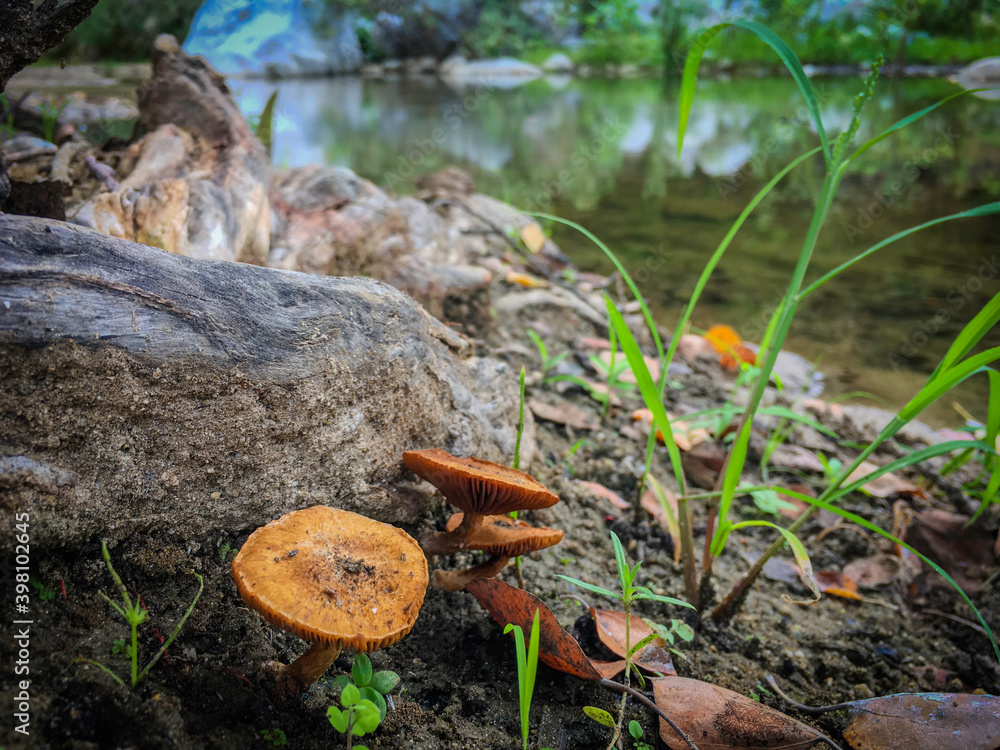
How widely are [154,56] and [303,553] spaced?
2713 mm

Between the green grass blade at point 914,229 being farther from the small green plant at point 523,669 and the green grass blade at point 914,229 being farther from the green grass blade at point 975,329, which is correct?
the small green plant at point 523,669

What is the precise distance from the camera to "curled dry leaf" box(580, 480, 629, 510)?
6.39 feet

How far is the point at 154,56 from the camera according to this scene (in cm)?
263

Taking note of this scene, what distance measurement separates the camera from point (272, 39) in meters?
19.3

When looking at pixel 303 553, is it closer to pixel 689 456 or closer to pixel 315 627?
pixel 315 627

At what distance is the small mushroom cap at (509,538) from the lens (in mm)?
1260

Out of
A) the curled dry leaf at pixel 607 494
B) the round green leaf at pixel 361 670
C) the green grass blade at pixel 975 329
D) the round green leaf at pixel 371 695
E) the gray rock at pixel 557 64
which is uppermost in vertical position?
the gray rock at pixel 557 64

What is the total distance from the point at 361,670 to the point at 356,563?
20 cm

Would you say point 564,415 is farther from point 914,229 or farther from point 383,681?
point 383,681

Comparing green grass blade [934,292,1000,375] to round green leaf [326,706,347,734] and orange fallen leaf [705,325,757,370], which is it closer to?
round green leaf [326,706,347,734]

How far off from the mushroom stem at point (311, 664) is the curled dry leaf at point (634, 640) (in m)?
0.63

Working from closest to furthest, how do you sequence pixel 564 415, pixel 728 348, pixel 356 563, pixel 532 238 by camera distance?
1. pixel 356 563
2. pixel 564 415
3. pixel 728 348
4. pixel 532 238

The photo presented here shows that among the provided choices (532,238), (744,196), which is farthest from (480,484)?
(744,196)

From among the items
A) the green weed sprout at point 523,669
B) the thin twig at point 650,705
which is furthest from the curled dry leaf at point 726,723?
the green weed sprout at point 523,669
